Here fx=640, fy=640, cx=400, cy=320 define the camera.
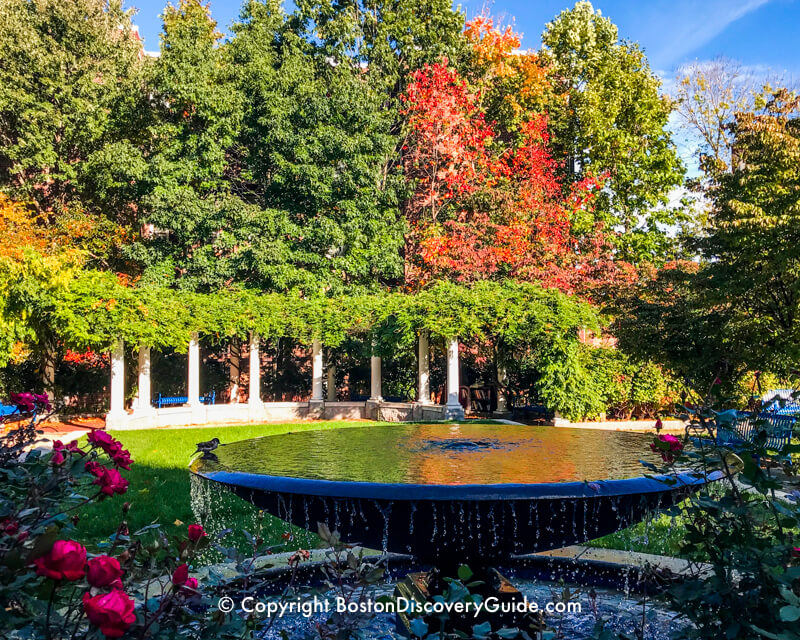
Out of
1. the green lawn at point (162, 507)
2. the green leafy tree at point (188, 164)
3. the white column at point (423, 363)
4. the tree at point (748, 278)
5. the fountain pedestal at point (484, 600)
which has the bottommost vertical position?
the green lawn at point (162, 507)

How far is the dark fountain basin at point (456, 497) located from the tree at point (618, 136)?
22.4 m

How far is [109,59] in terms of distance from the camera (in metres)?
22.0

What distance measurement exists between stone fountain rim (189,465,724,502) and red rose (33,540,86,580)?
1713 mm

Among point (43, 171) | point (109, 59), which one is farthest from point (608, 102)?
point (43, 171)

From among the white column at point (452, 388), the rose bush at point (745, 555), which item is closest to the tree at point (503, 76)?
the white column at point (452, 388)

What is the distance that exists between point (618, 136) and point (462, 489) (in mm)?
24871

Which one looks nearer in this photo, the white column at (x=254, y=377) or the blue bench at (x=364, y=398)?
the white column at (x=254, y=377)

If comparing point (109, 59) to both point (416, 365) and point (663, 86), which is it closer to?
point (416, 365)

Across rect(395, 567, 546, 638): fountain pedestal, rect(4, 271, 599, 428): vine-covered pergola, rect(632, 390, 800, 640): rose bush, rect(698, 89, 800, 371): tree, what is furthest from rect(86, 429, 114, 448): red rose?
rect(4, 271, 599, 428): vine-covered pergola

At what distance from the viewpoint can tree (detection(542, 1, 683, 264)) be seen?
81.6ft

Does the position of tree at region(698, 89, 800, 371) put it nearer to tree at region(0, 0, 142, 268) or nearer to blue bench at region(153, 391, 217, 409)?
blue bench at region(153, 391, 217, 409)

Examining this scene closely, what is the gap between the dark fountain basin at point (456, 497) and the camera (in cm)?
302

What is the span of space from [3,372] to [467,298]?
1527 cm

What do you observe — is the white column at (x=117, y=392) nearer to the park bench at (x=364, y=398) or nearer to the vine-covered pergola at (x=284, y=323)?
the vine-covered pergola at (x=284, y=323)
